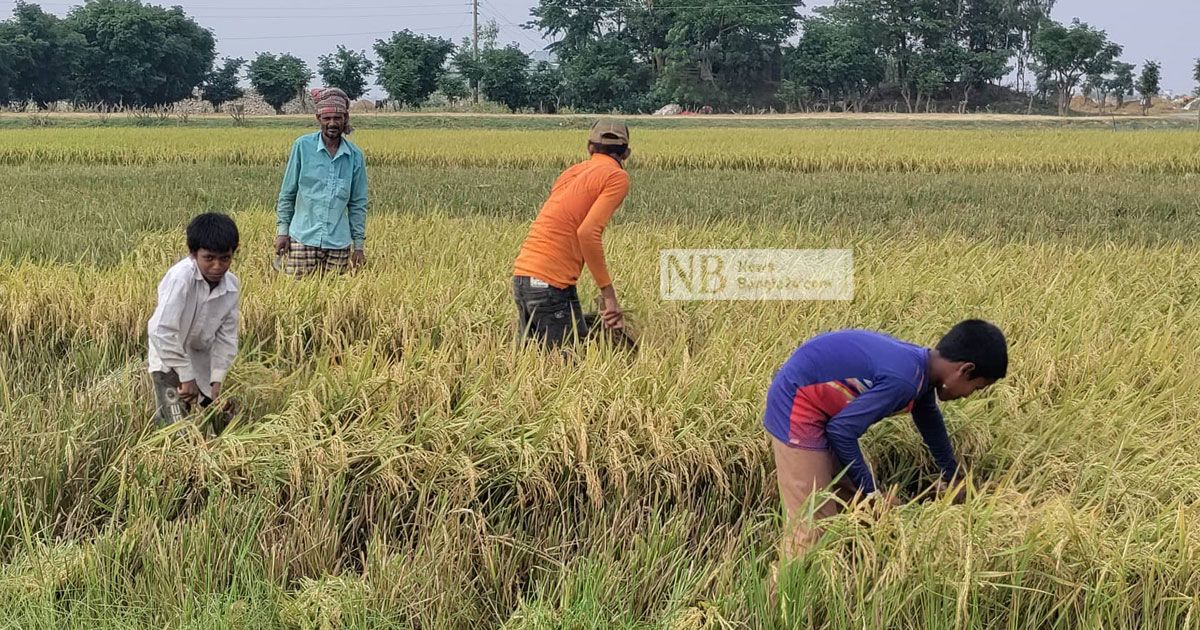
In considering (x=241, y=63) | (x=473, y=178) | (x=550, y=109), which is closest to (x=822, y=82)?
(x=550, y=109)

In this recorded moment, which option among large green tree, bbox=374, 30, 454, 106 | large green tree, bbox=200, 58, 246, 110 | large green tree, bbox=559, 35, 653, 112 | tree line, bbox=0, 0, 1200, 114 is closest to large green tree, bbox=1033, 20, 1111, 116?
tree line, bbox=0, 0, 1200, 114

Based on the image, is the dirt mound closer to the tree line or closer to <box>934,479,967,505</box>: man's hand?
the tree line

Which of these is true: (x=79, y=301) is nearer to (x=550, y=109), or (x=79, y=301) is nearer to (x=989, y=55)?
(x=550, y=109)

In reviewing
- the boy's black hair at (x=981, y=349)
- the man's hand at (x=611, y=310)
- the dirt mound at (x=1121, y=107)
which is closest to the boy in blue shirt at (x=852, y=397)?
the boy's black hair at (x=981, y=349)

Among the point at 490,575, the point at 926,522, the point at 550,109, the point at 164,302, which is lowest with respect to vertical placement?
the point at 490,575

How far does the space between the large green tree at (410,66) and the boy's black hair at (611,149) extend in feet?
163

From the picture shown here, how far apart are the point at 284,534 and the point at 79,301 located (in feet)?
8.07

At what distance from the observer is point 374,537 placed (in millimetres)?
2674

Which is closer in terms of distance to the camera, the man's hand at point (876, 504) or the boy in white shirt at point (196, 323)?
the man's hand at point (876, 504)

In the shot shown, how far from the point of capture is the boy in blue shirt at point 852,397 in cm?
248

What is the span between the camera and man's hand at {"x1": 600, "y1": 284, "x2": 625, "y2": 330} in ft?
12.5

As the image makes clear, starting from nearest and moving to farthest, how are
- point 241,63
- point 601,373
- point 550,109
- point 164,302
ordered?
point 164,302 < point 601,373 < point 550,109 < point 241,63

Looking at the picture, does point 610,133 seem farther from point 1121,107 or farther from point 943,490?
point 1121,107

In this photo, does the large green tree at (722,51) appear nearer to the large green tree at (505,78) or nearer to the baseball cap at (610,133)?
the large green tree at (505,78)
